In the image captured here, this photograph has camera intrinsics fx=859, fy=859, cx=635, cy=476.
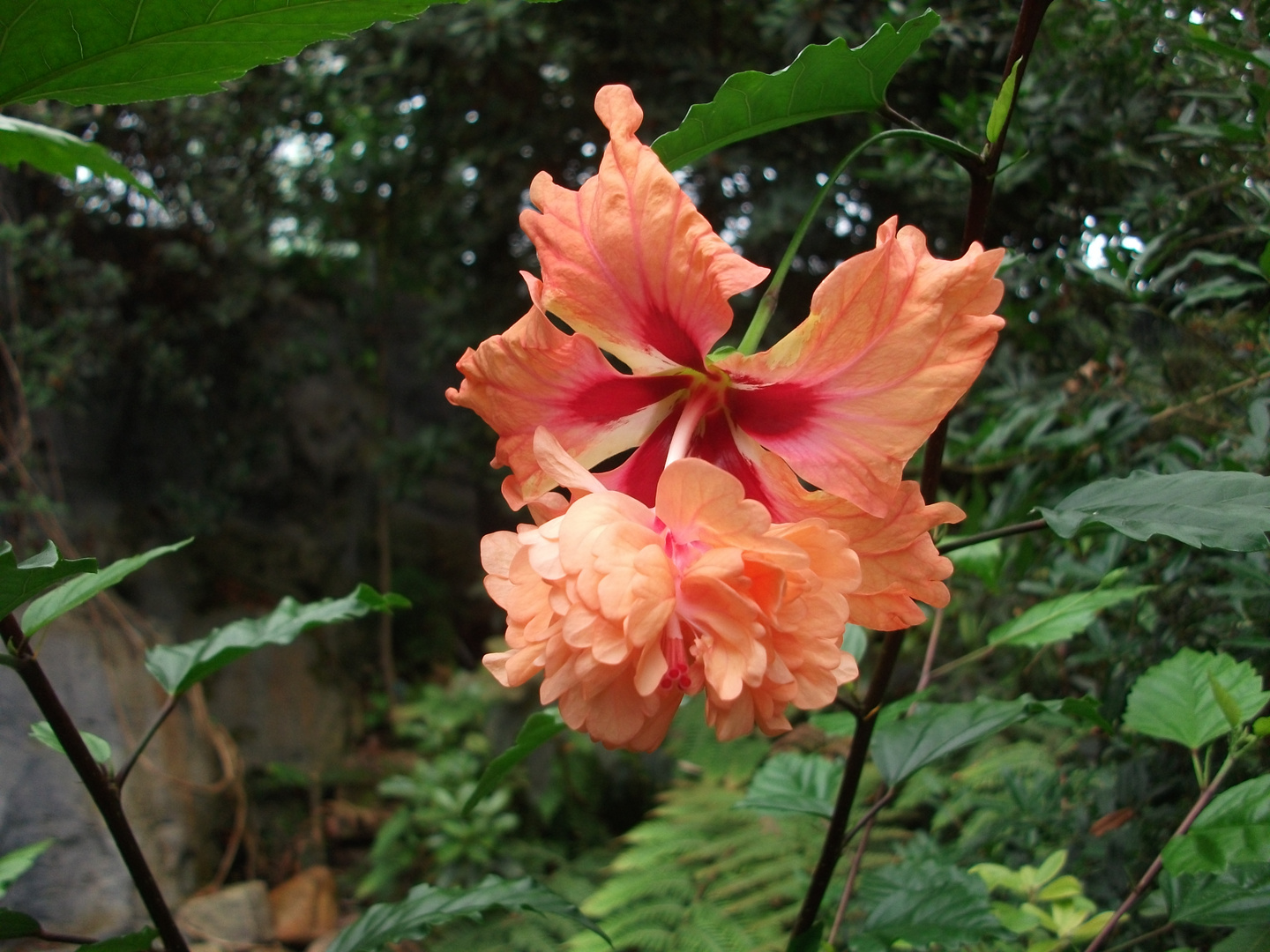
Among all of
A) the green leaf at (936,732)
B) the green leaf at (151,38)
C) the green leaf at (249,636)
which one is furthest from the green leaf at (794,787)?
the green leaf at (151,38)

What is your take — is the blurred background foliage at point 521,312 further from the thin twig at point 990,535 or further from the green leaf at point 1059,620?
the thin twig at point 990,535

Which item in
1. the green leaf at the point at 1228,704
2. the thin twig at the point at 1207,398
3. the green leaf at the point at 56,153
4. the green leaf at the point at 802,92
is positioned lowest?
the green leaf at the point at 1228,704

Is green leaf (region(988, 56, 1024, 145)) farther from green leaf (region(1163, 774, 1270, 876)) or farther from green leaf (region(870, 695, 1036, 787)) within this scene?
green leaf (region(1163, 774, 1270, 876))

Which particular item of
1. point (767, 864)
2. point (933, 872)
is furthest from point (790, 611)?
point (767, 864)

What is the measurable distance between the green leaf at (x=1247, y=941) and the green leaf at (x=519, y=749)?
65 cm

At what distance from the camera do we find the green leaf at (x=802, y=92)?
626 millimetres

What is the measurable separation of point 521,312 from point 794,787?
9.02 ft

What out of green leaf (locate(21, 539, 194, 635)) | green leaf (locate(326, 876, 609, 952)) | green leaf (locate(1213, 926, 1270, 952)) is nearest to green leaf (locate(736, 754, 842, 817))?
green leaf (locate(326, 876, 609, 952))

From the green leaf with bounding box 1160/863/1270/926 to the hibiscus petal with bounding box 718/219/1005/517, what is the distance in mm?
551

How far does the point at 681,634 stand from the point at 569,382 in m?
0.22

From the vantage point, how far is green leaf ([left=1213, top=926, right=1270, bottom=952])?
0.77m

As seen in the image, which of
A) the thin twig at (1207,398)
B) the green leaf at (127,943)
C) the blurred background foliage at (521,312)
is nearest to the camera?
the green leaf at (127,943)

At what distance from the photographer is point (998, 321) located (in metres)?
0.51

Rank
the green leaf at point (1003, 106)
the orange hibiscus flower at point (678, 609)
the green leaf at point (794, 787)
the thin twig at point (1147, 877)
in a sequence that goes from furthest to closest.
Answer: the green leaf at point (794, 787)
the thin twig at point (1147, 877)
the green leaf at point (1003, 106)
the orange hibiscus flower at point (678, 609)
